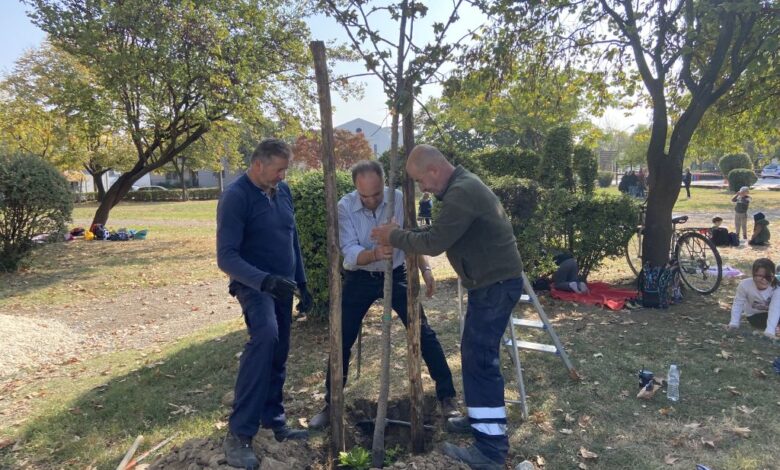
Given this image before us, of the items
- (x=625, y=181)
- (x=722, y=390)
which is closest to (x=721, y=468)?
(x=722, y=390)

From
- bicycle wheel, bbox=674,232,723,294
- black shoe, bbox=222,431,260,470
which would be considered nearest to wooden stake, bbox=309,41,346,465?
black shoe, bbox=222,431,260,470

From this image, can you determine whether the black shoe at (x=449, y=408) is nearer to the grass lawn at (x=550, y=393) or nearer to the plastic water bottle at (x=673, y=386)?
the grass lawn at (x=550, y=393)

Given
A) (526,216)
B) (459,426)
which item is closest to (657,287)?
(526,216)

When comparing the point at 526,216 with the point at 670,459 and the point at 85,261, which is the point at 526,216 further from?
the point at 85,261

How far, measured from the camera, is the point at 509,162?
11781 mm

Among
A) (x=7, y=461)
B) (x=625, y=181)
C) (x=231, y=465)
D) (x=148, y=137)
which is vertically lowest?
(x=7, y=461)

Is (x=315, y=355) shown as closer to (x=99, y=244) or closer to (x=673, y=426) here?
(x=673, y=426)

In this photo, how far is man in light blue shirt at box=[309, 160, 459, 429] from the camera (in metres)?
3.71

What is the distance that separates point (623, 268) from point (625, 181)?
10.8m

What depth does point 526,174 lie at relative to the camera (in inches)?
468

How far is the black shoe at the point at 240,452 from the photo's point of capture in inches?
117

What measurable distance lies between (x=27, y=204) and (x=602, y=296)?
11.1 meters

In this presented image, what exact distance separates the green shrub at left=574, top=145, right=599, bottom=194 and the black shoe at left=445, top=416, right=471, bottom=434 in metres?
7.30

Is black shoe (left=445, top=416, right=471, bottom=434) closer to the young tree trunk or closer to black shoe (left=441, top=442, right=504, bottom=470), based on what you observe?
the young tree trunk
